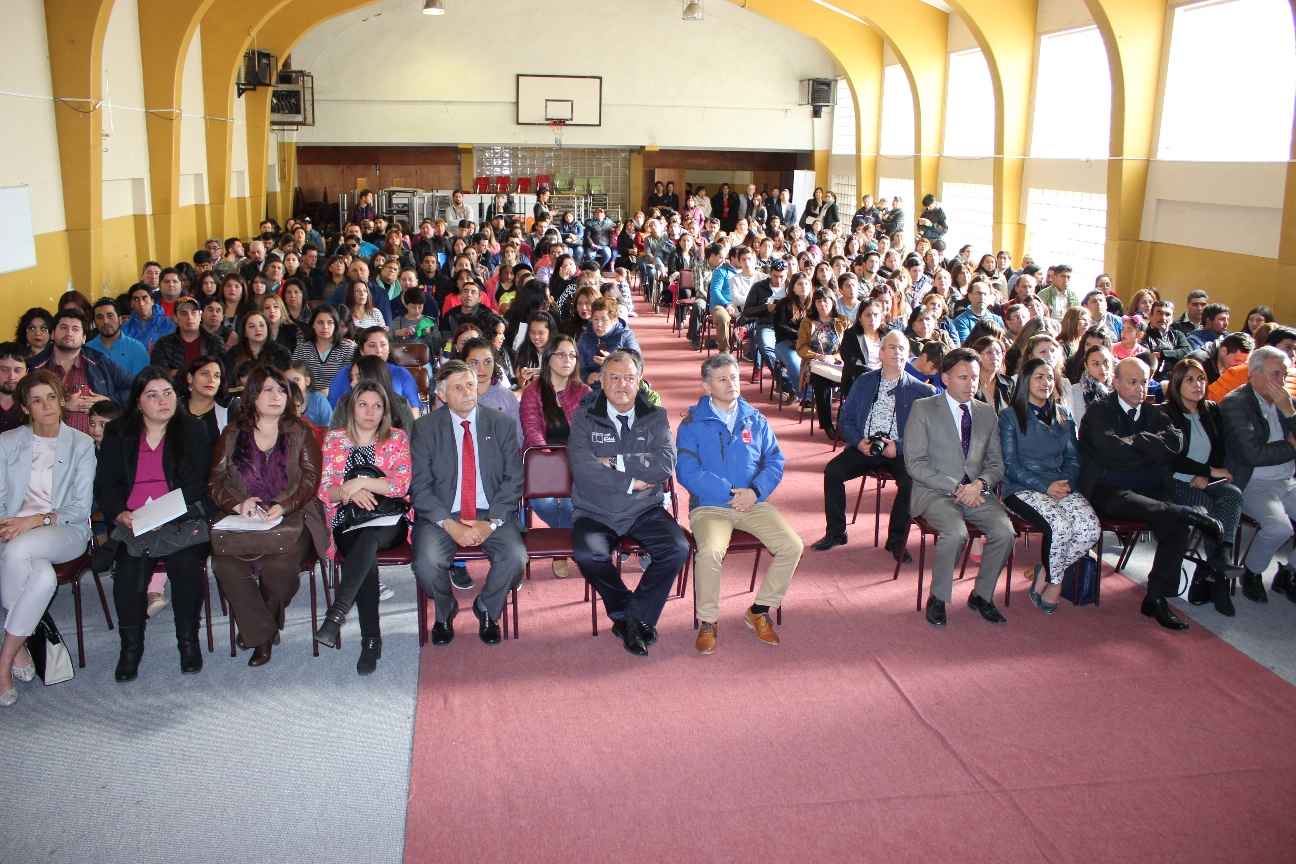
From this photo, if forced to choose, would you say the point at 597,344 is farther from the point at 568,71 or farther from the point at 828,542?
the point at 568,71

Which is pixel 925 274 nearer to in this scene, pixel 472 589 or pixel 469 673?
pixel 472 589

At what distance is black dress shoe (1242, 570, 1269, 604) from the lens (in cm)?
519

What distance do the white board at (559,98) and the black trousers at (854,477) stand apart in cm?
1960

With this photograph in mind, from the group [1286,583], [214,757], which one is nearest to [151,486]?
[214,757]

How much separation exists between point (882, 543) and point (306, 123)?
732 inches

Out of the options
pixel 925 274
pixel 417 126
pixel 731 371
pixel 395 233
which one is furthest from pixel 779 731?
pixel 417 126

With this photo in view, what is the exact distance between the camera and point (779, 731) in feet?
12.9

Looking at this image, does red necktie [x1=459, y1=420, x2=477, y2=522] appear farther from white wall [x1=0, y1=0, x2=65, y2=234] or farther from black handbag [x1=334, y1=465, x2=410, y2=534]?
white wall [x1=0, y1=0, x2=65, y2=234]

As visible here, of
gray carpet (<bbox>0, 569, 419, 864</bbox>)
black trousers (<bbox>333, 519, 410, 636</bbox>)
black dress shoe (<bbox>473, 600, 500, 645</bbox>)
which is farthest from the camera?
black dress shoe (<bbox>473, 600, 500, 645</bbox>)

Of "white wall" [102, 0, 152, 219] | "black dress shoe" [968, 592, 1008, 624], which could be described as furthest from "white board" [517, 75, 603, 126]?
"black dress shoe" [968, 592, 1008, 624]

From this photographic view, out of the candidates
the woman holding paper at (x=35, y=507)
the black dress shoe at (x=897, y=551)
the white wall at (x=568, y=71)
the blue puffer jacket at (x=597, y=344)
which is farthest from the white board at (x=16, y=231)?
the white wall at (x=568, y=71)

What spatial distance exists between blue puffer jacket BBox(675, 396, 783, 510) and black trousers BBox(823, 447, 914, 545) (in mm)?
942

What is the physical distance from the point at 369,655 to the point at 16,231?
710 centimetres

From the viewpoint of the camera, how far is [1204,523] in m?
4.96
